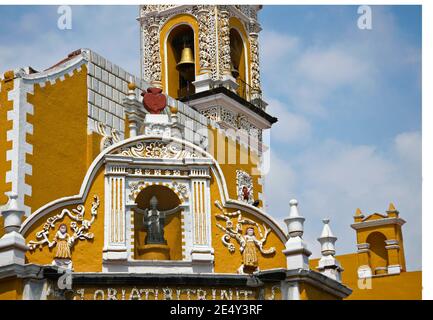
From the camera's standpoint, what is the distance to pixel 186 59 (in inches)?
1220

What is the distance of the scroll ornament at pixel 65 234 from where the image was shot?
60.4 ft

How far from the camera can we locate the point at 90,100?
22.1 metres

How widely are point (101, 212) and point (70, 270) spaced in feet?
4.58

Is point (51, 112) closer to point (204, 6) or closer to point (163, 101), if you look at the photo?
point (163, 101)

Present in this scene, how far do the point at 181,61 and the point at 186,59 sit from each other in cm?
16

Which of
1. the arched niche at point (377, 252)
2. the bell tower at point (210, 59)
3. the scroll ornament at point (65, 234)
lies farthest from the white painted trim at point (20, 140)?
the arched niche at point (377, 252)

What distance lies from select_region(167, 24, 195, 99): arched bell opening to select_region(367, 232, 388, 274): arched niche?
256 inches

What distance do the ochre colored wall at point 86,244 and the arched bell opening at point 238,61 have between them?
39.9ft

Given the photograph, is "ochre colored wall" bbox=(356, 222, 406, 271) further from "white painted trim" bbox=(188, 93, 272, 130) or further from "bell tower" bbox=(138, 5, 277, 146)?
"white painted trim" bbox=(188, 93, 272, 130)

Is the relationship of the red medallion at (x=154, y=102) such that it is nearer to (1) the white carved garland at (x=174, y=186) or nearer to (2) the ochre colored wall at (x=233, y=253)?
(1) the white carved garland at (x=174, y=186)

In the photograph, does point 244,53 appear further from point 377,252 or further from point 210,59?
point 377,252

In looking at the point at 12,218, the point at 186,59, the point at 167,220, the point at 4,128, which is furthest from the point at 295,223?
the point at 186,59
